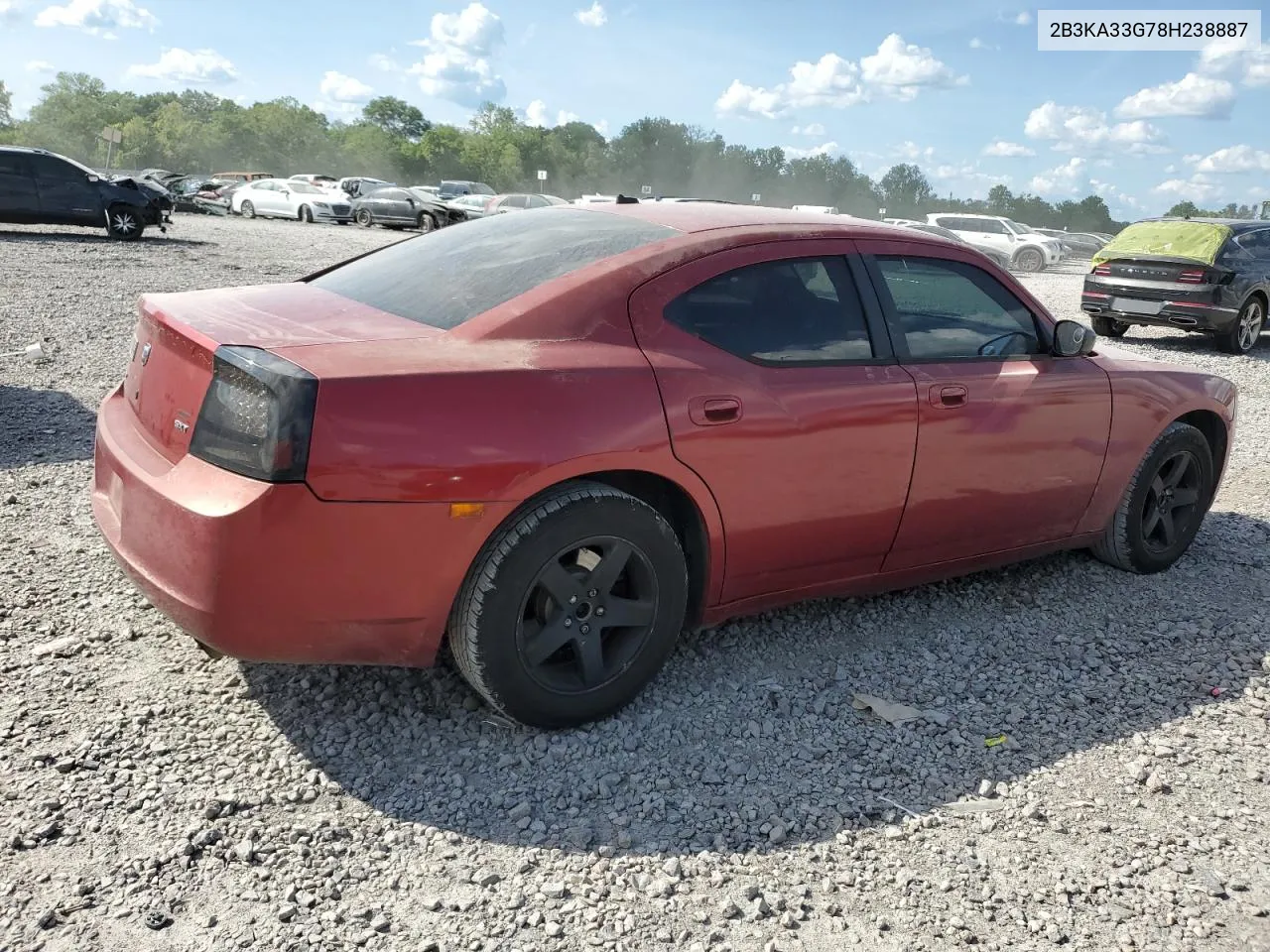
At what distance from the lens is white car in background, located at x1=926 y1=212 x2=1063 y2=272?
29.5 metres

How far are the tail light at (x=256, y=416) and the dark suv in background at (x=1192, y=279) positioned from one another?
12.6 metres

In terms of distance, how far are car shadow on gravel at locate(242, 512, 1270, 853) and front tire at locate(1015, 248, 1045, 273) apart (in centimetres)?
2743

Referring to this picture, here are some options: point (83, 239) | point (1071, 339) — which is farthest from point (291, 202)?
point (1071, 339)

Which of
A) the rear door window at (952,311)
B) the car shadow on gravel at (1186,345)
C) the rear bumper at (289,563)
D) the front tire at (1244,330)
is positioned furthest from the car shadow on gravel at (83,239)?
the rear door window at (952,311)

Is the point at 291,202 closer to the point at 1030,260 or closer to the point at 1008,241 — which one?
the point at 1008,241

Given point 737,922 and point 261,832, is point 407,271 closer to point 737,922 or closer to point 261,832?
point 261,832

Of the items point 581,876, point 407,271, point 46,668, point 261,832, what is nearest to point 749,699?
point 581,876

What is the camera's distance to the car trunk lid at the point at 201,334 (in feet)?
9.01

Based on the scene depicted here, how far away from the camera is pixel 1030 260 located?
97.4ft

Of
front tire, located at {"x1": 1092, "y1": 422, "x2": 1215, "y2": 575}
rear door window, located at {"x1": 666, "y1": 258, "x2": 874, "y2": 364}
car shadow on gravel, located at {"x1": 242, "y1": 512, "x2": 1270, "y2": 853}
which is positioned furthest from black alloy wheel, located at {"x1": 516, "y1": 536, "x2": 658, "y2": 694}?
front tire, located at {"x1": 1092, "y1": 422, "x2": 1215, "y2": 575}

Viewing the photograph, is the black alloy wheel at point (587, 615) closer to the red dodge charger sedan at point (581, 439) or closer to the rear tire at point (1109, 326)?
the red dodge charger sedan at point (581, 439)

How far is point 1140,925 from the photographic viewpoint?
8.00ft

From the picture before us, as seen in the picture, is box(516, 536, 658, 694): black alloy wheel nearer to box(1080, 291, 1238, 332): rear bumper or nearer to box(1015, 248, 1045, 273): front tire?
box(1080, 291, 1238, 332): rear bumper

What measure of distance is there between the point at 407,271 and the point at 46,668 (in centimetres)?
170
